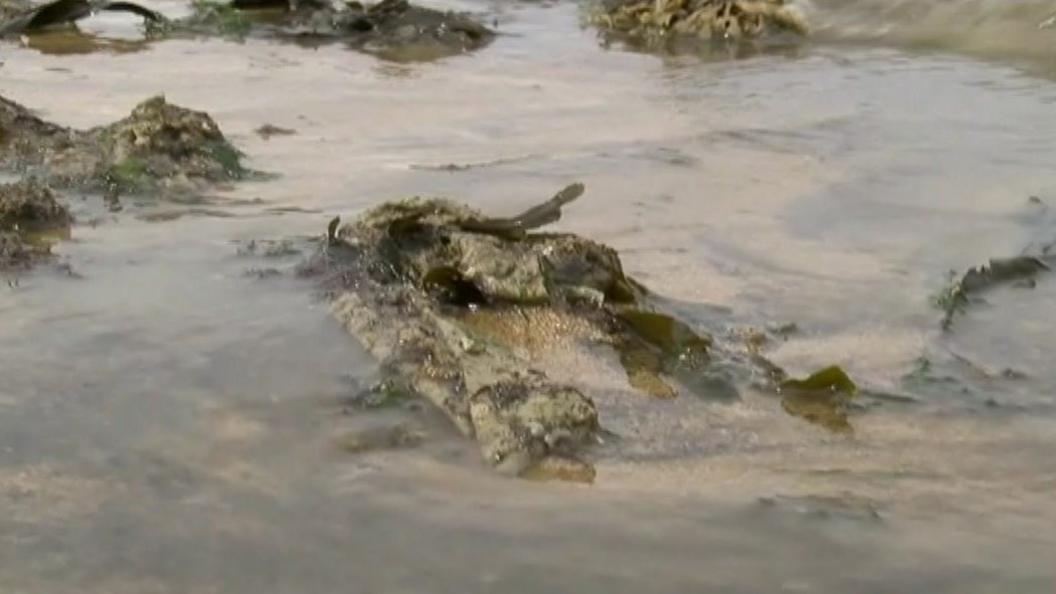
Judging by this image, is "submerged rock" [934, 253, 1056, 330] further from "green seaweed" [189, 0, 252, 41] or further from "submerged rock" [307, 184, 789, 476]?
"green seaweed" [189, 0, 252, 41]

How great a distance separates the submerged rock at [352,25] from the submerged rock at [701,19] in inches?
39.2

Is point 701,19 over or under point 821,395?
over

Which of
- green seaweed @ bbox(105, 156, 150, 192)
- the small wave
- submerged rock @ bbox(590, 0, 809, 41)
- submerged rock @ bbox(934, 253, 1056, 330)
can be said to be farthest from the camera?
submerged rock @ bbox(590, 0, 809, 41)

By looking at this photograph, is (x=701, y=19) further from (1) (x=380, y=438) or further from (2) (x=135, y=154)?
(1) (x=380, y=438)

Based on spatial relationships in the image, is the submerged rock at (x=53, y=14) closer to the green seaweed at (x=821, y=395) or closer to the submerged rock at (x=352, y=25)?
the submerged rock at (x=352, y=25)

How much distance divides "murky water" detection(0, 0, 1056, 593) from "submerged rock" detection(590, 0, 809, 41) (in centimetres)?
290

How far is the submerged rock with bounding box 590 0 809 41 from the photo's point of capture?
8453 millimetres

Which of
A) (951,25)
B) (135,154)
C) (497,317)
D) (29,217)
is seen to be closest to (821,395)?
(497,317)

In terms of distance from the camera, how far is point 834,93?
619cm

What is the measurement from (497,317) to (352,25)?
221 inches

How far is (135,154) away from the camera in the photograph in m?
4.30

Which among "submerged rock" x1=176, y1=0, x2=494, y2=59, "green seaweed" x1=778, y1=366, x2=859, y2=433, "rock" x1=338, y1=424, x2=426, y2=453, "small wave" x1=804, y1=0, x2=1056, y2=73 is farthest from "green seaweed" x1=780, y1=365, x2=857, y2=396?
"submerged rock" x1=176, y1=0, x2=494, y2=59

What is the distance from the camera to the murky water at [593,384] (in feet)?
6.68

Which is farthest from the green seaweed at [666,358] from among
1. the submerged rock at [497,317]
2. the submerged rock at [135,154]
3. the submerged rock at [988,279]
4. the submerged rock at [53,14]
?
the submerged rock at [53,14]
